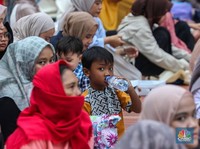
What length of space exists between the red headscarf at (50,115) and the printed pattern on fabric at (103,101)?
718mm

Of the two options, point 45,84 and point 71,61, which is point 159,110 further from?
point 71,61

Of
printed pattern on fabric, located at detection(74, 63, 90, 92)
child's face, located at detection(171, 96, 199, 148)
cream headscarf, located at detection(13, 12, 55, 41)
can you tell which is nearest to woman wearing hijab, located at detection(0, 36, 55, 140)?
printed pattern on fabric, located at detection(74, 63, 90, 92)

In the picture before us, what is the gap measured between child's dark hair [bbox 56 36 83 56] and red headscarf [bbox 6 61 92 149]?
1501 mm

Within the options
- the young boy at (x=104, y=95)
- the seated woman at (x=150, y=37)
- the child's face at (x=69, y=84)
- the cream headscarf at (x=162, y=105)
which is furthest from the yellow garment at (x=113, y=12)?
the cream headscarf at (x=162, y=105)

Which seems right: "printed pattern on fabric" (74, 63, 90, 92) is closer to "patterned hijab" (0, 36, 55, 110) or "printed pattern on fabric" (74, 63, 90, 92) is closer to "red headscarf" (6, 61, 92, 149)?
"patterned hijab" (0, 36, 55, 110)

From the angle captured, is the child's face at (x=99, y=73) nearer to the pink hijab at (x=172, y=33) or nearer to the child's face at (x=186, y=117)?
the child's face at (x=186, y=117)

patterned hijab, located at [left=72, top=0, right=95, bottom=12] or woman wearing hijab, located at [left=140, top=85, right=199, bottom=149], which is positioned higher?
woman wearing hijab, located at [left=140, top=85, right=199, bottom=149]

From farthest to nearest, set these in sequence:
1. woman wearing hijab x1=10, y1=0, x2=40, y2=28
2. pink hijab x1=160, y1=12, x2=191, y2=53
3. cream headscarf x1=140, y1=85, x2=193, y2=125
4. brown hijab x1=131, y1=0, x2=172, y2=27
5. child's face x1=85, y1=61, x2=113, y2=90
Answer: pink hijab x1=160, y1=12, x2=191, y2=53, brown hijab x1=131, y1=0, x2=172, y2=27, woman wearing hijab x1=10, y1=0, x2=40, y2=28, child's face x1=85, y1=61, x2=113, y2=90, cream headscarf x1=140, y1=85, x2=193, y2=125

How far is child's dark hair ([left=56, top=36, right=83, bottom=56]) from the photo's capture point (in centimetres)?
654

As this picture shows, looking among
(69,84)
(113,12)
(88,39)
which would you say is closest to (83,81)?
(88,39)

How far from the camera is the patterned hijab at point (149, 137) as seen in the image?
386 cm

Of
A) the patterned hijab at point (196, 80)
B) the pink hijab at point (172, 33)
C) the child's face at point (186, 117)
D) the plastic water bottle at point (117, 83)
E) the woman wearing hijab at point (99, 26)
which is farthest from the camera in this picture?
the pink hijab at point (172, 33)

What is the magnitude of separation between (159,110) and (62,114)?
890 millimetres

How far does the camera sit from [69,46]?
656 cm
